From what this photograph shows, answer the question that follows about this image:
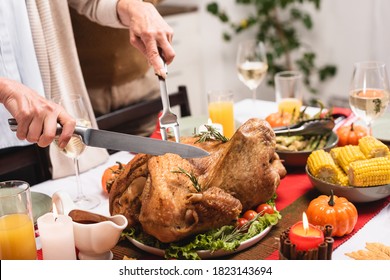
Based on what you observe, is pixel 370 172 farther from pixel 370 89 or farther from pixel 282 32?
pixel 282 32

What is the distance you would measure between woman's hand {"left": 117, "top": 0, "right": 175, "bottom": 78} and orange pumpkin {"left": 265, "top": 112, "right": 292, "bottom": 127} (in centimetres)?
47

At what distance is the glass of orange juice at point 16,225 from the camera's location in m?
1.19

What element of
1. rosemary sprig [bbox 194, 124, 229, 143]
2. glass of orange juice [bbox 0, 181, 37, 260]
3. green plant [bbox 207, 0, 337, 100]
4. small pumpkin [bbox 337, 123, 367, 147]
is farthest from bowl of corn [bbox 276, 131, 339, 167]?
green plant [bbox 207, 0, 337, 100]

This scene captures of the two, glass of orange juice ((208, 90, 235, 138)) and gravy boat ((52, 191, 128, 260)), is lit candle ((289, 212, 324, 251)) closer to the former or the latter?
gravy boat ((52, 191, 128, 260))

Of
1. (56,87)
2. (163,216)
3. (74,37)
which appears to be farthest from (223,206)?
(74,37)

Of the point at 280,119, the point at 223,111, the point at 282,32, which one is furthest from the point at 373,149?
the point at 282,32

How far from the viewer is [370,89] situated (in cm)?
172

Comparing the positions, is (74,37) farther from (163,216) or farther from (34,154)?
(163,216)

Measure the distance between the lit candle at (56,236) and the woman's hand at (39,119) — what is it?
7.7 inches

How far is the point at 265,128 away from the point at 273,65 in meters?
2.91

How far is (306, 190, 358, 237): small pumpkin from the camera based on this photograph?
133 centimetres

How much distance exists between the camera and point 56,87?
7.28 feet

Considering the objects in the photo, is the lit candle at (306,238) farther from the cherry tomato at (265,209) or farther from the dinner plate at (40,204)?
the dinner plate at (40,204)
